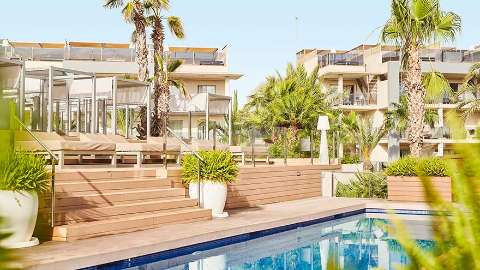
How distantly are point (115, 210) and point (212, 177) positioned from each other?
262 cm

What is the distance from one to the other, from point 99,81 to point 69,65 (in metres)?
23.3

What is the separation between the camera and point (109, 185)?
38.8ft

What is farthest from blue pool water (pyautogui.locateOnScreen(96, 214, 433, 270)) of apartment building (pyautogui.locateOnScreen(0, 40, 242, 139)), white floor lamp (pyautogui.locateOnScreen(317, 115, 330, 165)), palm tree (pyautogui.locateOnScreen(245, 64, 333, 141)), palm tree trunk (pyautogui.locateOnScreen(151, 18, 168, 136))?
apartment building (pyautogui.locateOnScreen(0, 40, 242, 139))

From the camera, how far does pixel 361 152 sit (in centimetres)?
3070

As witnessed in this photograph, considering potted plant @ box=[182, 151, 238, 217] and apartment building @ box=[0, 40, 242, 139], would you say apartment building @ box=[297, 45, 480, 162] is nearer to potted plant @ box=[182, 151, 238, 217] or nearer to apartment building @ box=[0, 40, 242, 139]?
apartment building @ box=[0, 40, 242, 139]

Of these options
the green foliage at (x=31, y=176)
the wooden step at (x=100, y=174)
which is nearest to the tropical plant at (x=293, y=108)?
the wooden step at (x=100, y=174)

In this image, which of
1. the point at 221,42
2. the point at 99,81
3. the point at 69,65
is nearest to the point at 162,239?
the point at 99,81

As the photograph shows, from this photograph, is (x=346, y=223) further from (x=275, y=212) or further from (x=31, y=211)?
(x=31, y=211)

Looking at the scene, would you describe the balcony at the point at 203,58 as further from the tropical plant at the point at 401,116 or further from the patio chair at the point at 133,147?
the patio chair at the point at 133,147

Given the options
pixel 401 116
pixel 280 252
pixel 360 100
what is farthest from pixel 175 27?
pixel 360 100

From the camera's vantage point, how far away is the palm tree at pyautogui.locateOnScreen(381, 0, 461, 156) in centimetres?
1984

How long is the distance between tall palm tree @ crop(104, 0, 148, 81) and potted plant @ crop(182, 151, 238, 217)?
25.5 ft

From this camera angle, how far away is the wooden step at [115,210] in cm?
998

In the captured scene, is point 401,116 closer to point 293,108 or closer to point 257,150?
point 293,108
